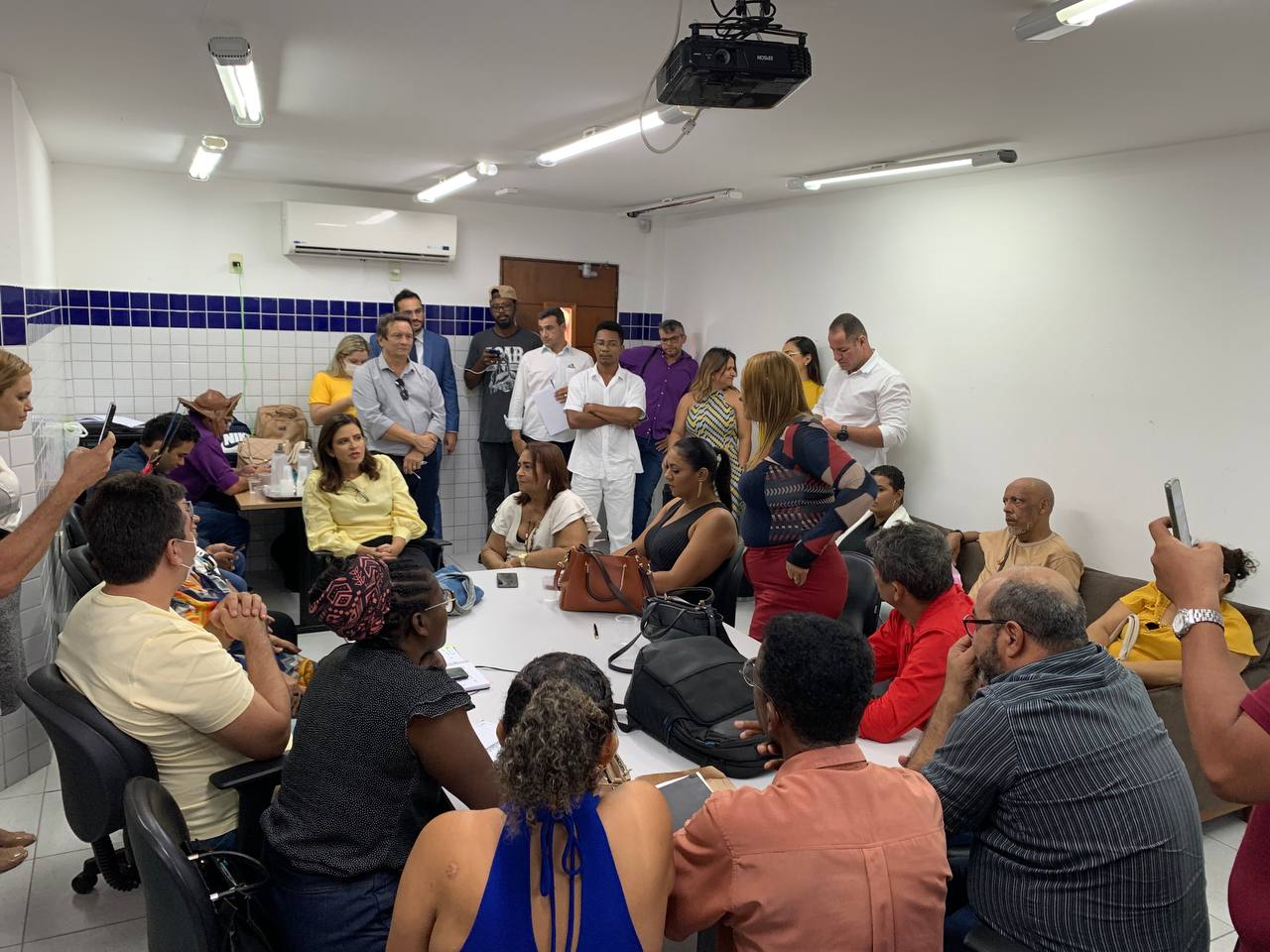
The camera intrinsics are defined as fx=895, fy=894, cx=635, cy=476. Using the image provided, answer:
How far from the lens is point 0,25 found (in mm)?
2898

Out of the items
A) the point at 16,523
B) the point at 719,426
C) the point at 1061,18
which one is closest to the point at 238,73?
the point at 16,523

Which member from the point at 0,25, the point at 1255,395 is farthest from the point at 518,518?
the point at 1255,395

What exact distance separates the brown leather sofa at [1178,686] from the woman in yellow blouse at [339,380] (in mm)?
4272

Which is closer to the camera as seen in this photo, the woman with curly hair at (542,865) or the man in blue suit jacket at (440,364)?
the woman with curly hair at (542,865)

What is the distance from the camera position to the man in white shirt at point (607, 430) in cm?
616

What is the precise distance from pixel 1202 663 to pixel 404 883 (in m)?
1.32

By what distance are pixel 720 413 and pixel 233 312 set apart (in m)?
3.54

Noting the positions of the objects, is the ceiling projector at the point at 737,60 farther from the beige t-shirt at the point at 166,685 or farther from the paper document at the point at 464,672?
the beige t-shirt at the point at 166,685

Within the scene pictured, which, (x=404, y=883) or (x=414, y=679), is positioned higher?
(x=414, y=679)

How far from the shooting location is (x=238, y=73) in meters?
3.12

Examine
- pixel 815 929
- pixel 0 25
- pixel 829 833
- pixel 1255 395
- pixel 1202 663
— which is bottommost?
pixel 815 929

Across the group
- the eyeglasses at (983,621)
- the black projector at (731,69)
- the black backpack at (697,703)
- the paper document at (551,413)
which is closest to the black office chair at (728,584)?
the black backpack at (697,703)

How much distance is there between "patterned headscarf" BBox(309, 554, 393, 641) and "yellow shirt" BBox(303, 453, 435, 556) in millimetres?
2577

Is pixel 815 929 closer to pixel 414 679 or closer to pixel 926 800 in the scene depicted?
pixel 926 800
